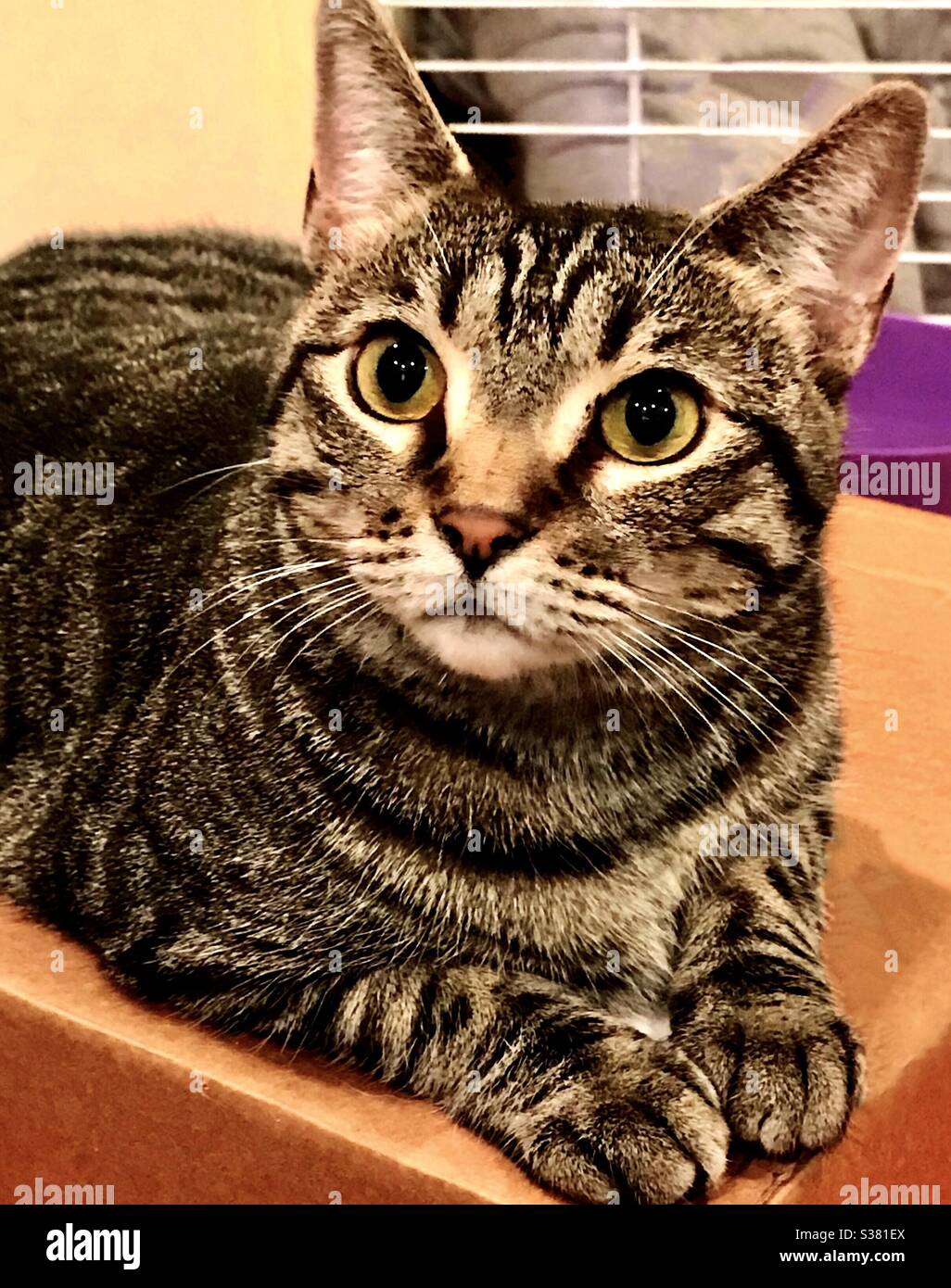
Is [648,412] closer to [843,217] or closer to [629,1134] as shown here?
[843,217]

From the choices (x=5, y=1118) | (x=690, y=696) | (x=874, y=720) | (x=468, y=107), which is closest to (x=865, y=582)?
(x=874, y=720)

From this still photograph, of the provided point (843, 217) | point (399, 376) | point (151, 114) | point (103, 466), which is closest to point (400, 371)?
point (399, 376)

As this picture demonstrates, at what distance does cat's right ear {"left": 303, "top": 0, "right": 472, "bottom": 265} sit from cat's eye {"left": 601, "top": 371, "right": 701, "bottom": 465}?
0.80 feet

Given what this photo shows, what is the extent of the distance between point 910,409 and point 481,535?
1574 mm

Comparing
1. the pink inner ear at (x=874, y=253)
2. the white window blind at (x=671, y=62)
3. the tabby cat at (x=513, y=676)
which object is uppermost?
the white window blind at (x=671, y=62)

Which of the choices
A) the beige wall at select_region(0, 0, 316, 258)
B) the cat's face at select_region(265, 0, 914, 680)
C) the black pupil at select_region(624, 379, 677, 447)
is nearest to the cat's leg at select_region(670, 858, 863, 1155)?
the cat's face at select_region(265, 0, 914, 680)

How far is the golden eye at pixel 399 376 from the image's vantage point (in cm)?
80

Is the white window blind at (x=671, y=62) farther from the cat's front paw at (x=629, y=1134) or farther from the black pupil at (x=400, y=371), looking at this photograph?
the cat's front paw at (x=629, y=1134)

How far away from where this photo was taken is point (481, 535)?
0.70m

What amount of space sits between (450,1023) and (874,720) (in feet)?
2.09

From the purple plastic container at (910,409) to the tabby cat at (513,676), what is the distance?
0.87 metres

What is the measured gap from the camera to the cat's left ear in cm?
79

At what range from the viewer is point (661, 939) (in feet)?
2.95

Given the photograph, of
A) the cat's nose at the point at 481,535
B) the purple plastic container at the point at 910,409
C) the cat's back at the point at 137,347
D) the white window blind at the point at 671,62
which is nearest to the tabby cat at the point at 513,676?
the cat's nose at the point at 481,535
